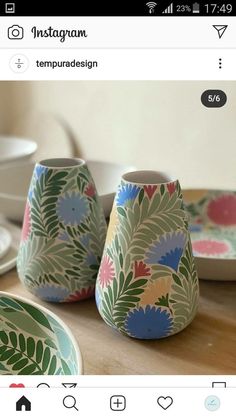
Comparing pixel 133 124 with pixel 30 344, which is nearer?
pixel 30 344

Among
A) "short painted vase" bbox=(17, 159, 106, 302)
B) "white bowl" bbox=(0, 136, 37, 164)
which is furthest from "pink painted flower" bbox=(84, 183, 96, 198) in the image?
"white bowl" bbox=(0, 136, 37, 164)

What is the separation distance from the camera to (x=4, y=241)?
0.52 metres

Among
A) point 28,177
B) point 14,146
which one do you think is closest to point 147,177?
point 28,177

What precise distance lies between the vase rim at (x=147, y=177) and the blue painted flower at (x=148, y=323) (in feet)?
0.28

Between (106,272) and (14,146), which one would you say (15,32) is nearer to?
(106,272)

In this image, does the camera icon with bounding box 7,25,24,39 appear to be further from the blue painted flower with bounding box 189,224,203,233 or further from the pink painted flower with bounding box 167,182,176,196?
the blue painted flower with bounding box 189,224,203,233

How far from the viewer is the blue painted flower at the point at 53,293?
1.32 ft

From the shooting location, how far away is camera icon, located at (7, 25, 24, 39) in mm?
338

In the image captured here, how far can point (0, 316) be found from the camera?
0.36m

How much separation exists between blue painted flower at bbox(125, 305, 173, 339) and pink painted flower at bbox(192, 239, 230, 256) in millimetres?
145

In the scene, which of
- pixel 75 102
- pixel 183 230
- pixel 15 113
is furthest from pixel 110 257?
pixel 15 113
